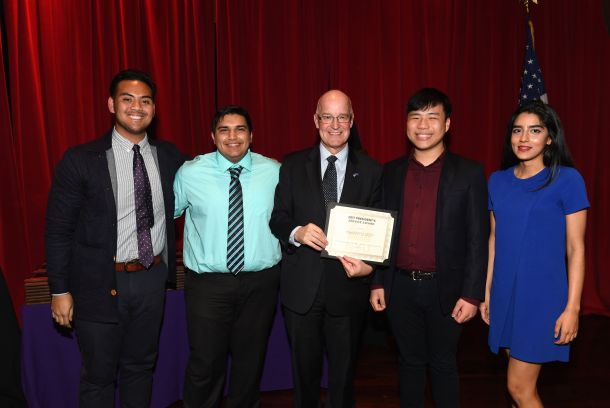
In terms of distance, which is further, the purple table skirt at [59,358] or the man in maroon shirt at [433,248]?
the purple table skirt at [59,358]

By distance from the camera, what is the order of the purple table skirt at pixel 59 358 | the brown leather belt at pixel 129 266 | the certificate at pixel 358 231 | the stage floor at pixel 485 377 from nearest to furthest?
the certificate at pixel 358 231, the brown leather belt at pixel 129 266, the purple table skirt at pixel 59 358, the stage floor at pixel 485 377

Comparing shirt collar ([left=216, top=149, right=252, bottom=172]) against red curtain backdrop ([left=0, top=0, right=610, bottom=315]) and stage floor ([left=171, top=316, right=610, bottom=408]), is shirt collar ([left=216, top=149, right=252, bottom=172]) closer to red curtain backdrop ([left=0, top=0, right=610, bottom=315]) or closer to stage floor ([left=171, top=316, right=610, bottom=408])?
stage floor ([left=171, top=316, right=610, bottom=408])

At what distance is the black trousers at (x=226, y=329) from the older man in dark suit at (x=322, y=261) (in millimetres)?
169

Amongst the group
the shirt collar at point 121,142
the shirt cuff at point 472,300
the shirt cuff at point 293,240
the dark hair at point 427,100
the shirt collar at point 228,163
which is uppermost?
the dark hair at point 427,100

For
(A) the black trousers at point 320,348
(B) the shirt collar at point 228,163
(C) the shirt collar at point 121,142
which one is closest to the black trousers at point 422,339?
(A) the black trousers at point 320,348

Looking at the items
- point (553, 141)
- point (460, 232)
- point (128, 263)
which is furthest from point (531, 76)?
point (128, 263)

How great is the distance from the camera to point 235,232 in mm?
2510

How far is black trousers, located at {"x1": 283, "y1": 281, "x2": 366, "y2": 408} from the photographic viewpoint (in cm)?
248

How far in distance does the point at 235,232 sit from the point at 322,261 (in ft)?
1.59

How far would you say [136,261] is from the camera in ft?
8.02

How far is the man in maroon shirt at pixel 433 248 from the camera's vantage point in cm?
233

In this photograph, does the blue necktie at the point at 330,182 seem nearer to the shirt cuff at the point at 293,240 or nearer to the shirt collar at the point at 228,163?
the shirt cuff at the point at 293,240

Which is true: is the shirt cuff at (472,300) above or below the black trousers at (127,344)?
above

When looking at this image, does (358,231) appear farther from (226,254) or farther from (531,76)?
(531,76)
